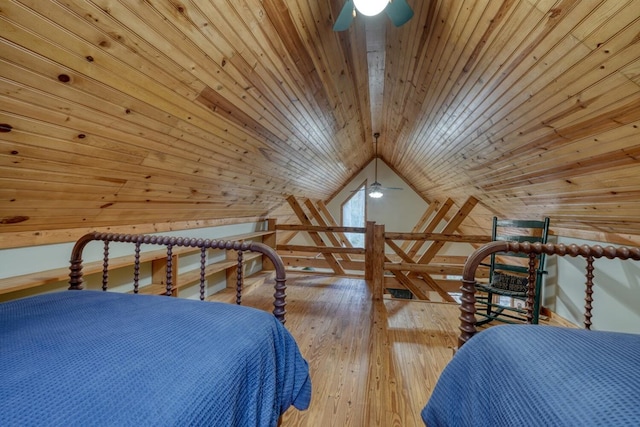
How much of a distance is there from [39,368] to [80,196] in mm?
1365

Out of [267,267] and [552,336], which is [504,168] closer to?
[552,336]

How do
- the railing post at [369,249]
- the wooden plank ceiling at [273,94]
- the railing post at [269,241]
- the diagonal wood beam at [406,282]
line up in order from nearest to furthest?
the wooden plank ceiling at [273,94] < the diagonal wood beam at [406,282] < the railing post at [369,249] < the railing post at [269,241]

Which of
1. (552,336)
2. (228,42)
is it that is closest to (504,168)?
(552,336)

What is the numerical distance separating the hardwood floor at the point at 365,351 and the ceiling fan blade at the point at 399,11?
203cm

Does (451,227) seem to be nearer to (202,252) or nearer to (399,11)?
(399,11)

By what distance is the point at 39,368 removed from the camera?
2.40ft

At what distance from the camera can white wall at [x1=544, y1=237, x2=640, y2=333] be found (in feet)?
7.00

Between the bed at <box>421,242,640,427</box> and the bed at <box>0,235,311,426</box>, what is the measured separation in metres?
0.63

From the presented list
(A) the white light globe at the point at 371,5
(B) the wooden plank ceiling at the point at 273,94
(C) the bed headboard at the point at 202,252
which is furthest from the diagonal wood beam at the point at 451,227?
(A) the white light globe at the point at 371,5

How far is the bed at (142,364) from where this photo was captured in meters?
0.62

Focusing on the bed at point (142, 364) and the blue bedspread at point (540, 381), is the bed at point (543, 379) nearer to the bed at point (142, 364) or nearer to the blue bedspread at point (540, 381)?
the blue bedspread at point (540, 381)

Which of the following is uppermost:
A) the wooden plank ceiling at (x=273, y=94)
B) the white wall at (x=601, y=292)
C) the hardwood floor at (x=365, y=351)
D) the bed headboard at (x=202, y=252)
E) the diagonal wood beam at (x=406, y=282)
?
the wooden plank ceiling at (x=273, y=94)

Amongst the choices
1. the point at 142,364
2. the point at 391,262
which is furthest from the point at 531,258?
the point at 391,262

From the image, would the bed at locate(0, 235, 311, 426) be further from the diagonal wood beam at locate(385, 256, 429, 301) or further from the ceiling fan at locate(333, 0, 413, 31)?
the diagonal wood beam at locate(385, 256, 429, 301)
